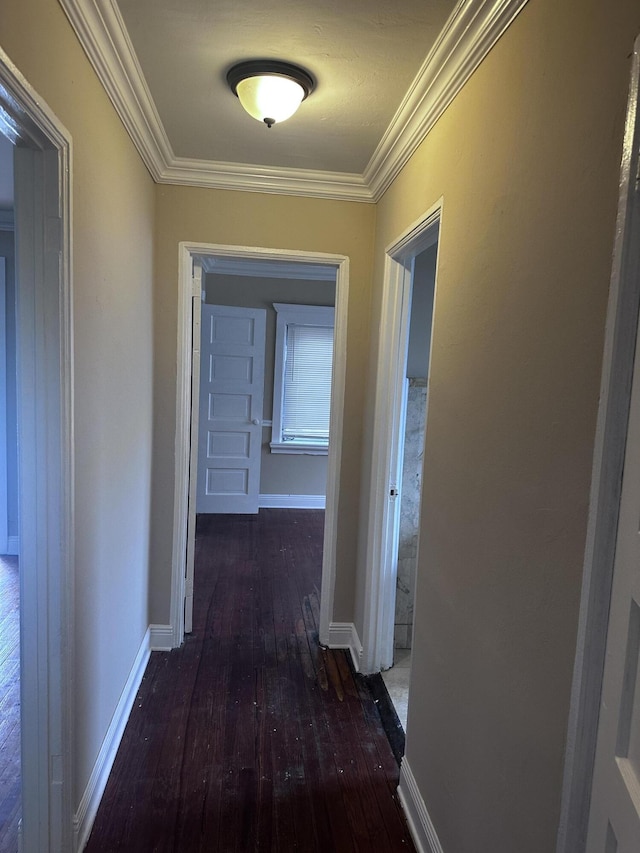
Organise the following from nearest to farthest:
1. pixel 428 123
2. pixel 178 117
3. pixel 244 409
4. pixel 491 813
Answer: pixel 491 813 → pixel 428 123 → pixel 178 117 → pixel 244 409

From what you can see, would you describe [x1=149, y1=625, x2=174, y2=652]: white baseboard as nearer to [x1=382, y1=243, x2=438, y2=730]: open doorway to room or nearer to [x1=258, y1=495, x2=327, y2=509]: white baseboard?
[x1=382, y1=243, x2=438, y2=730]: open doorway to room

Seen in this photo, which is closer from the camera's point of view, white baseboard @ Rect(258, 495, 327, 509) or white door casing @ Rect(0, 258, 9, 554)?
white door casing @ Rect(0, 258, 9, 554)

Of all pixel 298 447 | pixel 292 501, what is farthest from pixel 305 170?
pixel 292 501

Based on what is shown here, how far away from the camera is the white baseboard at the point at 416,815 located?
167cm

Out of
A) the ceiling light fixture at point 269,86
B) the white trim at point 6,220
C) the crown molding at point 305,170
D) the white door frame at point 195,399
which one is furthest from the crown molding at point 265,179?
the white trim at point 6,220

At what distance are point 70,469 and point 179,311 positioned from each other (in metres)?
1.41

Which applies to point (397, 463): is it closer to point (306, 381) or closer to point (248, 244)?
point (248, 244)

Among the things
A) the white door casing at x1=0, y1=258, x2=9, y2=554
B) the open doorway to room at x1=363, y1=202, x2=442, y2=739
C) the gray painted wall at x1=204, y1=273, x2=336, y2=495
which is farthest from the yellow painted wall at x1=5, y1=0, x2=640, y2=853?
the gray painted wall at x1=204, y1=273, x2=336, y2=495

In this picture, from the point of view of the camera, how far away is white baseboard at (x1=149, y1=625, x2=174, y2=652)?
285 cm

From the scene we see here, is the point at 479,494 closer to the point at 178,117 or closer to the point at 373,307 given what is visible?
the point at 373,307

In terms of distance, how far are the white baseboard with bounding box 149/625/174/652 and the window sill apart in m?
2.92

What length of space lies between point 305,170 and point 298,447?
3.39 metres

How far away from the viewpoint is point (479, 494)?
1425 mm

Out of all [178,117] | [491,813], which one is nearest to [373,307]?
[178,117]
